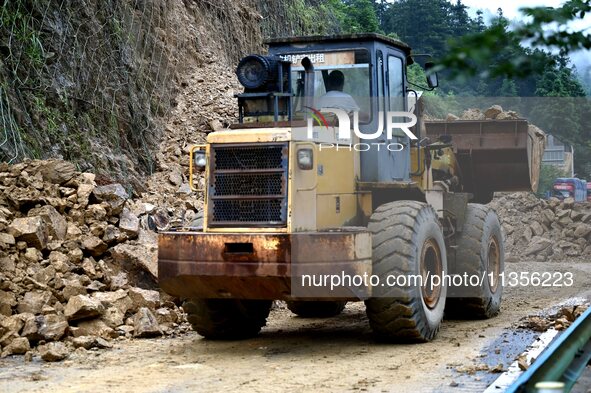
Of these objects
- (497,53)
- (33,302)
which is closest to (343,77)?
(33,302)

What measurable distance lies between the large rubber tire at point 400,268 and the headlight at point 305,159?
0.94 meters

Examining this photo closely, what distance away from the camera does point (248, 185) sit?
9.29m

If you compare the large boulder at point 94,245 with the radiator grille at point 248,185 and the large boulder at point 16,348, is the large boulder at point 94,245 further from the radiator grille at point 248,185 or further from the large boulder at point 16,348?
the radiator grille at point 248,185

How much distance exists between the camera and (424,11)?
55.5 meters

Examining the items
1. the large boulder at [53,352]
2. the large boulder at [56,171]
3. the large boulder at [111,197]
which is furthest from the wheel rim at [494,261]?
the large boulder at [53,352]

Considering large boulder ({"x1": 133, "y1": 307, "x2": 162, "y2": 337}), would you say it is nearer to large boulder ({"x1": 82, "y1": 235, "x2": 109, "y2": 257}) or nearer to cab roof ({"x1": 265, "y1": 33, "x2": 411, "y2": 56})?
large boulder ({"x1": 82, "y1": 235, "x2": 109, "y2": 257})

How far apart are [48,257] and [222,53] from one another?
10028mm

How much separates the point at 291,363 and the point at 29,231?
378 centimetres

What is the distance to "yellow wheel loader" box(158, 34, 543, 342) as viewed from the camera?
8.93 metres

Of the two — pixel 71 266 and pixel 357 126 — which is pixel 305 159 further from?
pixel 71 266

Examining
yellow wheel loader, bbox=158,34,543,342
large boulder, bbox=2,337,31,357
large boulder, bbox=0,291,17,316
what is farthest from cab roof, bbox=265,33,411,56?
large boulder, bbox=2,337,31,357

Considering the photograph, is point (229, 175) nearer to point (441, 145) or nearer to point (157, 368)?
point (157, 368)

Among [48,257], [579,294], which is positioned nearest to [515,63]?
[48,257]

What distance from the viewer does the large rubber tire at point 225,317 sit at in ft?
33.3
